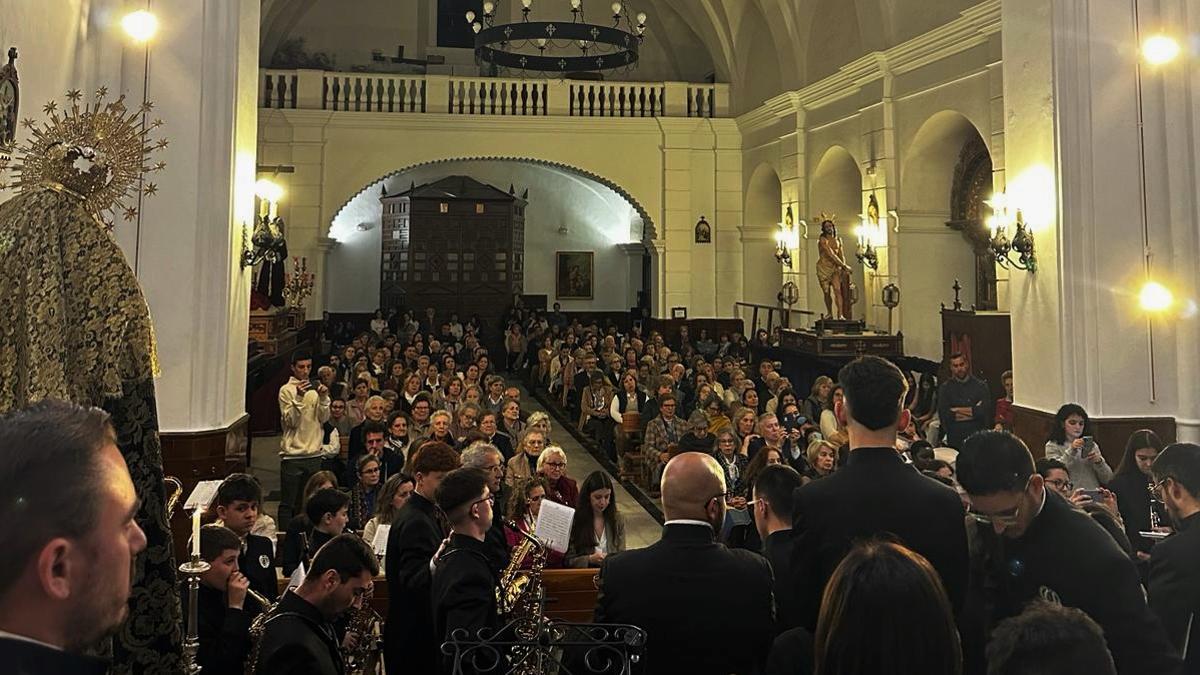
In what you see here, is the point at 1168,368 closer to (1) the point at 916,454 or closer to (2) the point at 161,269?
(1) the point at 916,454

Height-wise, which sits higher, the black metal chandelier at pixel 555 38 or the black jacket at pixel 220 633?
the black metal chandelier at pixel 555 38

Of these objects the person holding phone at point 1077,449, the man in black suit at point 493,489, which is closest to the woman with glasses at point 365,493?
the man in black suit at point 493,489

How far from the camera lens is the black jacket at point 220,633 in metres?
2.80

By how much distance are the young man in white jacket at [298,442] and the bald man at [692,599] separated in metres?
5.25

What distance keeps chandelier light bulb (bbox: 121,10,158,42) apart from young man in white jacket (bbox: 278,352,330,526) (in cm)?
296

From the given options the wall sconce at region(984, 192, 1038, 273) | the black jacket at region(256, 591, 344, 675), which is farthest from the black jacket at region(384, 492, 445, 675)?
the wall sconce at region(984, 192, 1038, 273)

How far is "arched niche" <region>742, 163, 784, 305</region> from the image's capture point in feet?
56.7

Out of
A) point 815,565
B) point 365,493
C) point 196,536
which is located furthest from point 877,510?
point 365,493

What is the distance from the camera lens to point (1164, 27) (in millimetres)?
6227

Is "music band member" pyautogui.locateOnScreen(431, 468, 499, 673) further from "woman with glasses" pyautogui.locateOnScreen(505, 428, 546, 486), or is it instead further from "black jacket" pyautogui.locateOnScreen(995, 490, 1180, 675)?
"woman with glasses" pyautogui.locateOnScreen(505, 428, 546, 486)

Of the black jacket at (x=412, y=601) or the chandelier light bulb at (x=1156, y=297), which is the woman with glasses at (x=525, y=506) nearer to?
the black jacket at (x=412, y=601)

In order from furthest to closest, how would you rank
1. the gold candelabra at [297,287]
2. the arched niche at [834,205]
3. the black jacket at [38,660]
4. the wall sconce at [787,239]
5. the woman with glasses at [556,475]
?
the wall sconce at [787,239], the arched niche at [834,205], the gold candelabra at [297,287], the woman with glasses at [556,475], the black jacket at [38,660]

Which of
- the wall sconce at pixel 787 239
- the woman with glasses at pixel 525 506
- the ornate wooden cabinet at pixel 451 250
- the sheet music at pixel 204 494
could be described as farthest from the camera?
the ornate wooden cabinet at pixel 451 250

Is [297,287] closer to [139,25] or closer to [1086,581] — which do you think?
[139,25]
